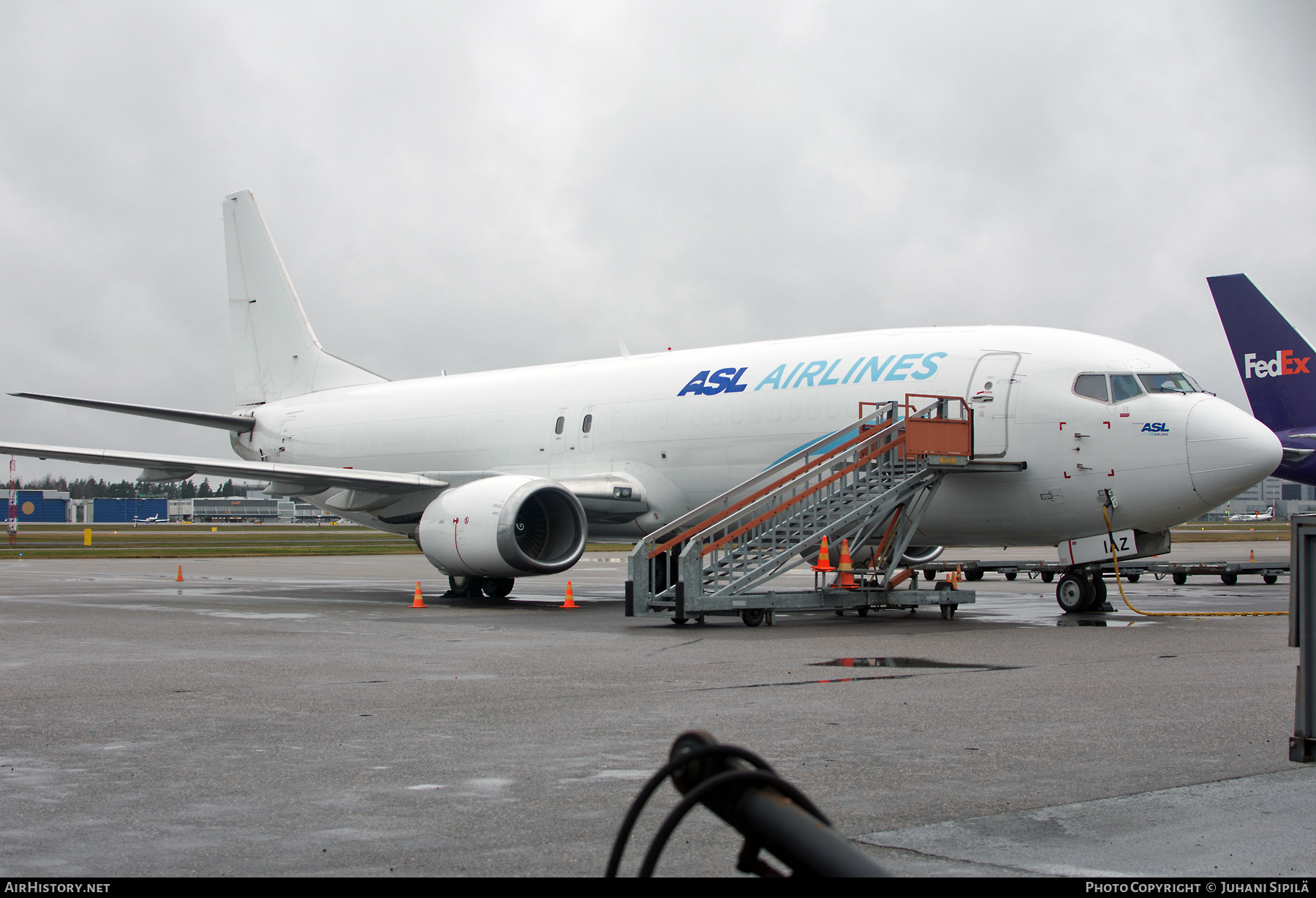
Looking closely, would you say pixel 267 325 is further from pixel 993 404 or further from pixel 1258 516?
pixel 1258 516

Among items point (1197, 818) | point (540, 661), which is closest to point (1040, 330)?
point (540, 661)

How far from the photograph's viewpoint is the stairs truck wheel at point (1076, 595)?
1600 cm

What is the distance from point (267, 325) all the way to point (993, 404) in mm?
17883

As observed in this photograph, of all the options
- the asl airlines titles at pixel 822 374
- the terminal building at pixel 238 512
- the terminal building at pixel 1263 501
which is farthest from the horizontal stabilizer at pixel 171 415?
the terminal building at pixel 238 512

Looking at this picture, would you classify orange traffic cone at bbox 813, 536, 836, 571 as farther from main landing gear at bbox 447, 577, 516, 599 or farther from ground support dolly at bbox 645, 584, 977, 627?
main landing gear at bbox 447, 577, 516, 599

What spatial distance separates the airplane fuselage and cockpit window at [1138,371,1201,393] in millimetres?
119

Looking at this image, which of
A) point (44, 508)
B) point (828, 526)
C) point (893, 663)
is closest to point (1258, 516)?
point (828, 526)

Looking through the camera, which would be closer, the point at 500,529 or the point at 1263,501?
the point at 500,529

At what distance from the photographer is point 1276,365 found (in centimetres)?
2381

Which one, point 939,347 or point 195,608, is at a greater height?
point 939,347

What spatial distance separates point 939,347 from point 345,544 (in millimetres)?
40672

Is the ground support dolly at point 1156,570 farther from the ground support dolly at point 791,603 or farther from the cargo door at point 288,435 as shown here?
the cargo door at point 288,435

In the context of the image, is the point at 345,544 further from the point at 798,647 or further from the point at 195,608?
the point at 798,647
